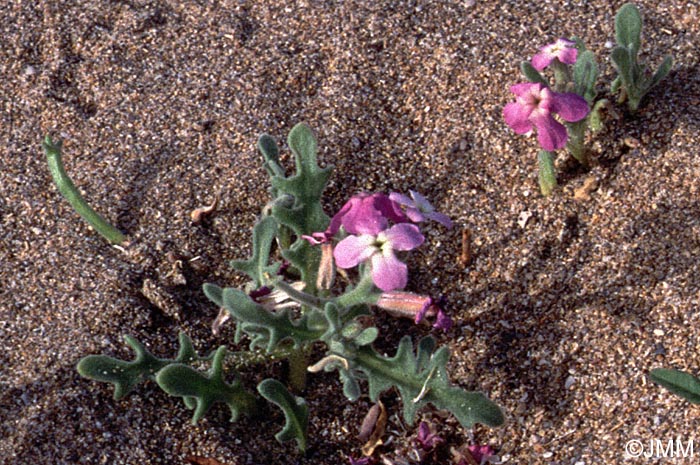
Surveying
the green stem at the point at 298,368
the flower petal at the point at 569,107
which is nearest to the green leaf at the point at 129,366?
the green stem at the point at 298,368

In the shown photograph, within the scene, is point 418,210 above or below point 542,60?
below

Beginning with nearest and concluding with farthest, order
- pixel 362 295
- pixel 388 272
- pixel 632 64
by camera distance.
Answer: pixel 388 272 → pixel 362 295 → pixel 632 64

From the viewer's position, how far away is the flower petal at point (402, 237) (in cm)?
220

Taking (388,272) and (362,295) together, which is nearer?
(388,272)

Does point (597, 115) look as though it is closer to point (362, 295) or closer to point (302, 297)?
point (362, 295)

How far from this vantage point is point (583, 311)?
2.57 m

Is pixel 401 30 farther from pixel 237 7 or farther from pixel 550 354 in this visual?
pixel 550 354

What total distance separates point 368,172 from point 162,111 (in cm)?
69

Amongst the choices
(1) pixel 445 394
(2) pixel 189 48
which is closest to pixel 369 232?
(1) pixel 445 394

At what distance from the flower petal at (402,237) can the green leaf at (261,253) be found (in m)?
0.31

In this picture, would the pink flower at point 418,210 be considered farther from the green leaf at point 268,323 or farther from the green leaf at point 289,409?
the green leaf at point 289,409

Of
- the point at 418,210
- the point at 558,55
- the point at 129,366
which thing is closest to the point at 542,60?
the point at 558,55

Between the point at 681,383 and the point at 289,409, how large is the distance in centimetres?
93

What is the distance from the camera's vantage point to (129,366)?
2314 mm
